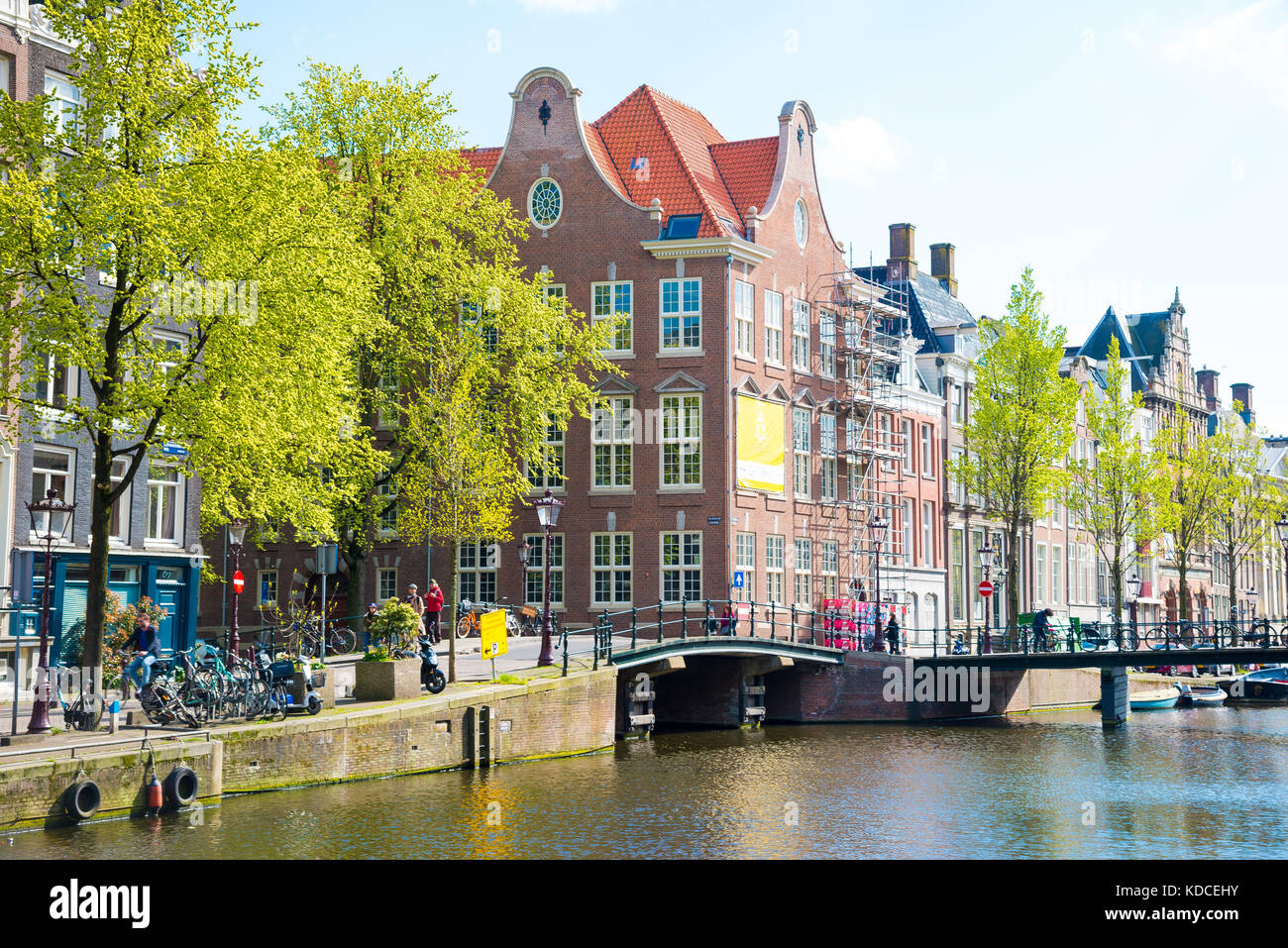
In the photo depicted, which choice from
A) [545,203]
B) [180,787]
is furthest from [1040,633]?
[180,787]

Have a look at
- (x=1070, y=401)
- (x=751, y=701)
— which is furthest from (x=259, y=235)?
(x=1070, y=401)

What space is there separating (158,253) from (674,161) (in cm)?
2720

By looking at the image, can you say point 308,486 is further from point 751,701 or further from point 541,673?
point 751,701

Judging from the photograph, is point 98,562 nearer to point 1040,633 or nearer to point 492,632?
point 492,632

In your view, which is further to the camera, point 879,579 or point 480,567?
point 879,579

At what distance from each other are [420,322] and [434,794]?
1860 cm

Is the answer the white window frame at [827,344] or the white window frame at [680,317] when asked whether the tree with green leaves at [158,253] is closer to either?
the white window frame at [680,317]

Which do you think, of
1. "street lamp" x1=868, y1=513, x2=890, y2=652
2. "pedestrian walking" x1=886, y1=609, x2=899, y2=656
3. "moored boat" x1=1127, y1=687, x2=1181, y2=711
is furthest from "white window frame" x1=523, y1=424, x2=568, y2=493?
"moored boat" x1=1127, y1=687, x2=1181, y2=711

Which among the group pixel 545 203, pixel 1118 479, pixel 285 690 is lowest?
pixel 285 690

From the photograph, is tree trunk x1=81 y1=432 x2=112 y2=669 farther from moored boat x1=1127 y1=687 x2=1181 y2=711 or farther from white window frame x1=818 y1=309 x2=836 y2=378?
moored boat x1=1127 y1=687 x2=1181 y2=711

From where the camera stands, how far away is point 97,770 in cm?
2095

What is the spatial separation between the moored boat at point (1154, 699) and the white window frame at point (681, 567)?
63.5 ft

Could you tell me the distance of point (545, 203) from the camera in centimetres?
4875

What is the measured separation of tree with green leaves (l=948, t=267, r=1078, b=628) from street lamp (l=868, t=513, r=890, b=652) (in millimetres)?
3775
